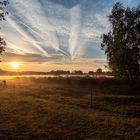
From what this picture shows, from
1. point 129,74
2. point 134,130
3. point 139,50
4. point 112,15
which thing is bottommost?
point 134,130

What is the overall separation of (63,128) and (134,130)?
516 centimetres

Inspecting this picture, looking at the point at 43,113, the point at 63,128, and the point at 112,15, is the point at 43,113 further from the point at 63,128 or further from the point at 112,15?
the point at 112,15

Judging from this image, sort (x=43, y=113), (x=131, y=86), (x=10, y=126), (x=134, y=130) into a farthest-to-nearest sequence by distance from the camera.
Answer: (x=131, y=86), (x=43, y=113), (x=10, y=126), (x=134, y=130)

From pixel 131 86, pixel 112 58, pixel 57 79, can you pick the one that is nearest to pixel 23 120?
pixel 112 58

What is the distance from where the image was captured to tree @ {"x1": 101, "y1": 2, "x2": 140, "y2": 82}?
76.1 meters

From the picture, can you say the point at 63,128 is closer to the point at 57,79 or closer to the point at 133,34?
the point at 133,34

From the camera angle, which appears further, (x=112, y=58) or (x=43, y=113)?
(x=112, y=58)

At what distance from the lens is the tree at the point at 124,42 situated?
76.1 metres

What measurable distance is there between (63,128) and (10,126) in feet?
13.5

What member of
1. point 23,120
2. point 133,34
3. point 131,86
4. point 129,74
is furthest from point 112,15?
point 23,120

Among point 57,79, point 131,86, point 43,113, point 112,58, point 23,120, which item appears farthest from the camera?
point 57,79

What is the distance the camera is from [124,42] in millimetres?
77875

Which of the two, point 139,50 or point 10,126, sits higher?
point 139,50

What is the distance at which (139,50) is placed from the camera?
79875 millimetres
